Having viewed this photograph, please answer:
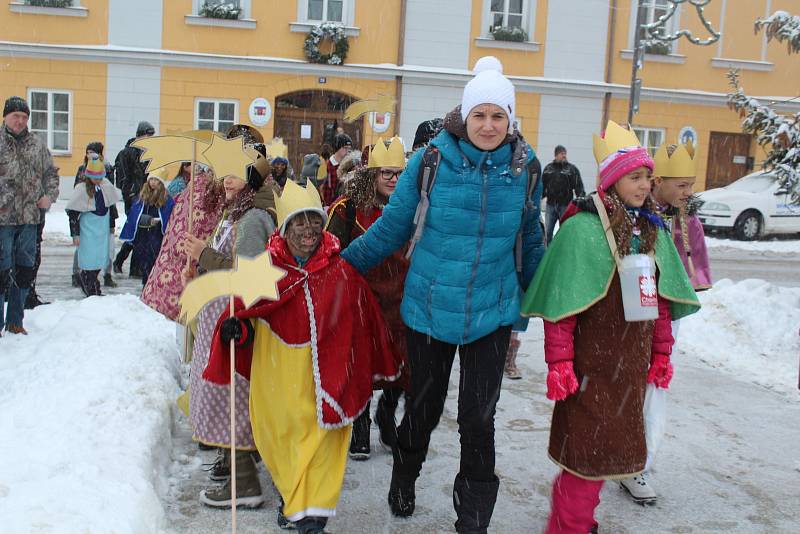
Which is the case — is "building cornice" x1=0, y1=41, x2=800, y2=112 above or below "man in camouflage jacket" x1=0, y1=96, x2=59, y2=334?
above

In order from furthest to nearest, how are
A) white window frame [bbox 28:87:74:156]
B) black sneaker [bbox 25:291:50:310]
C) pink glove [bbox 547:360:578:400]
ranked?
white window frame [bbox 28:87:74:156] < black sneaker [bbox 25:291:50:310] < pink glove [bbox 547:360:578:400]

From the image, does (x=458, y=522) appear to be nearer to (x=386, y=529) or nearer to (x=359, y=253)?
(x=386, y=529)

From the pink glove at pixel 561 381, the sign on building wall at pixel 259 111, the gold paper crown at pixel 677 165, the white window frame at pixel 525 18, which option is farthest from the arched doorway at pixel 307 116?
the pink glove at pixel 561 381

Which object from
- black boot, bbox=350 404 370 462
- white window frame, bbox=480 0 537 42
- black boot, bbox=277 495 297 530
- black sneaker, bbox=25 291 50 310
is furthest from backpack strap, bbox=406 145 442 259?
white window frame, bbox=480 0 537 42

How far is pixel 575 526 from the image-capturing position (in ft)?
12.1

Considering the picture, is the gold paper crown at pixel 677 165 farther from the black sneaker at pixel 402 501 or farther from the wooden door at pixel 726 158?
the wooden door at pixel 726 158

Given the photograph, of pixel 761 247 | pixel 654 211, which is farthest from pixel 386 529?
pixel 761 247

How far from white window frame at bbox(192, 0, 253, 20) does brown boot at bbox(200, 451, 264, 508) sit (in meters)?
17.6

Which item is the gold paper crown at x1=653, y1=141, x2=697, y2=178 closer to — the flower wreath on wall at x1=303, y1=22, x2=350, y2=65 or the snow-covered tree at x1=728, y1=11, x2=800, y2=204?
the snow-covered tree at x1=728, y1=11, x2=800, y2=204

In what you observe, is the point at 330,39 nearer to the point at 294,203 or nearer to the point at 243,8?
the point at 243,8

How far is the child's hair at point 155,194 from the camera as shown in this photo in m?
8.26

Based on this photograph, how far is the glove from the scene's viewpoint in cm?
365

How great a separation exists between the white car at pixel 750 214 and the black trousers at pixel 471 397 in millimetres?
16495

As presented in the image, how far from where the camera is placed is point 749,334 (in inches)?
339
